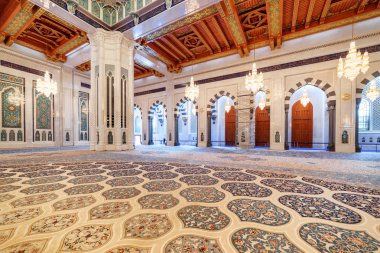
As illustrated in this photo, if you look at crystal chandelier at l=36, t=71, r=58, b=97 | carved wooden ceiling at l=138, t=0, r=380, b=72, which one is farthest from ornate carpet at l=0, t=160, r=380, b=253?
crystal chandelier at l=36, t=71, r=58, b=97

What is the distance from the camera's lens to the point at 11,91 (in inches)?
265

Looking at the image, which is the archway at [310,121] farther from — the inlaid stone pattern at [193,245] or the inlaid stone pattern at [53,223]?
the inlaid stone pattern at [53,223]

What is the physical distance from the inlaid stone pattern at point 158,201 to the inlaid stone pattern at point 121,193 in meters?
0.15

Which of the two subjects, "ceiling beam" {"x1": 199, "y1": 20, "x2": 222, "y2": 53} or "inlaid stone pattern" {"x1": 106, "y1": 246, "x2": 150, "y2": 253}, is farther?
"ceiling beam" {"x1": 199, "y1": 20, "x2": 222, "y2": 53}

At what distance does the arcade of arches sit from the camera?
98 cm

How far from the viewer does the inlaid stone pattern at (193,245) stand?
2.62 ft

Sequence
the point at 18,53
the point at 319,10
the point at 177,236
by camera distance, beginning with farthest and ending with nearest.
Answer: the point at 18,53, the point at 319,10, the point at 177,236

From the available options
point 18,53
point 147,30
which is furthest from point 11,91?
point 147,30

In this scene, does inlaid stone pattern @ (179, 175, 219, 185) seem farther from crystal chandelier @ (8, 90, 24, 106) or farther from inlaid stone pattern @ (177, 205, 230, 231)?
crystal chandelier @ (8, 90, 24, 106)

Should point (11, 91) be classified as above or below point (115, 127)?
above

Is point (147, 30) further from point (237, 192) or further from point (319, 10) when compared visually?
point (237, 192)

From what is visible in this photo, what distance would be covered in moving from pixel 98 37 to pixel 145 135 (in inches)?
242

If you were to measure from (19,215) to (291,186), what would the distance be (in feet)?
7.79

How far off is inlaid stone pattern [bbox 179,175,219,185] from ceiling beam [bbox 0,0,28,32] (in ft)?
21.3
